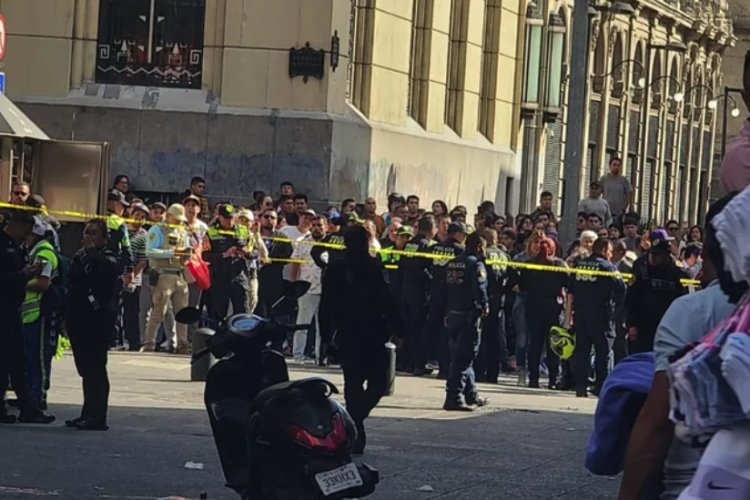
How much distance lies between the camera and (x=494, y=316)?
2508 centimetres

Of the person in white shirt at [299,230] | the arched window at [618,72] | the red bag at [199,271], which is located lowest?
the red bag at [199,271]

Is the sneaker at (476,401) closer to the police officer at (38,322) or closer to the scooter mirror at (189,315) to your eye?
the police officer at (38,322)

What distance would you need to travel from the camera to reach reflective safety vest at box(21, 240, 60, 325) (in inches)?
650

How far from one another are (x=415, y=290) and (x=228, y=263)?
2221 millimetres

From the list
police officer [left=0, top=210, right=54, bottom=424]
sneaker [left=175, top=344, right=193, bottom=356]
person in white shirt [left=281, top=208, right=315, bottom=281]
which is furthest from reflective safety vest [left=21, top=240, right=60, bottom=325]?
person in white shirt [left=281, top=208, right=315, bottom=281]

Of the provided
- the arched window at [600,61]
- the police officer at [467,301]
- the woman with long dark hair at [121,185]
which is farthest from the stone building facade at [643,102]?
the police officer at [467,301]

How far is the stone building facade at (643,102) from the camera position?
45.1 metres

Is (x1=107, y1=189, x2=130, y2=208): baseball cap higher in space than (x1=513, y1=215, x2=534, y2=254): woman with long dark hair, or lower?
higher

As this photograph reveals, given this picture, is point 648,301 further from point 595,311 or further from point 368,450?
point 595,311

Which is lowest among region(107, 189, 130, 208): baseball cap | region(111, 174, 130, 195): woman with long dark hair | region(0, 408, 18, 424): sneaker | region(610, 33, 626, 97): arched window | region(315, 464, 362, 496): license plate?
region(0, 408, 18, 424): sneaker

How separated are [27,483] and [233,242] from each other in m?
12.5

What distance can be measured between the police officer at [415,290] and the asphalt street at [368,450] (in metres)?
3.59

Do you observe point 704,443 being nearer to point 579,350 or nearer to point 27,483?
point 27,483

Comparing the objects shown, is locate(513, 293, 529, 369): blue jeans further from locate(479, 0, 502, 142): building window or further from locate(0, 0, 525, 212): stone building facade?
locate(479, 0, 502, 142): building window
